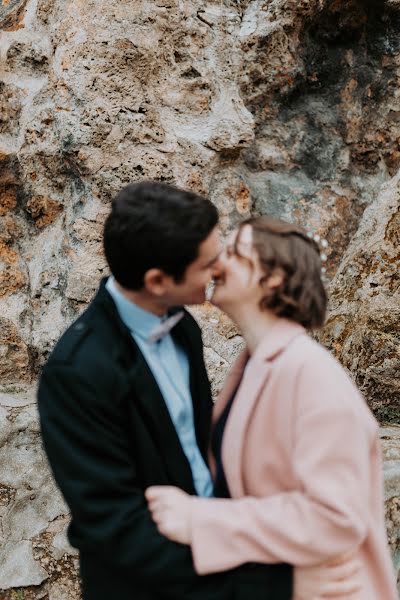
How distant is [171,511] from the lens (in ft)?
4.95

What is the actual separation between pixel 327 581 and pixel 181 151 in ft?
7.80

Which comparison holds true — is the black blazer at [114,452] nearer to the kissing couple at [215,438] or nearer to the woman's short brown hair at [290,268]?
the kissing couple at [215,438]

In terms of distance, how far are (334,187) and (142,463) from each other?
8.88 feet

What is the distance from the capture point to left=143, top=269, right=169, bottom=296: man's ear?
1.57m

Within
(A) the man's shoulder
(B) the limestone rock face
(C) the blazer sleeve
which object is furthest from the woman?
(B) the limestone rock face

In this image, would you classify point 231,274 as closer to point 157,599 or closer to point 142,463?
point 142,463

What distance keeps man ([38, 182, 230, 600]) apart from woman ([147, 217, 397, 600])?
0.07 m

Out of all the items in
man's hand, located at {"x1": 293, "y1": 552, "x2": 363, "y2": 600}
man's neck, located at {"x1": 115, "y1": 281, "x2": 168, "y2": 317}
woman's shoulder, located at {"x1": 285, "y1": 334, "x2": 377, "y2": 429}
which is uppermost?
woman's shoulder, located at {"x1": 285, "y1": 334, "x2": 377, "y2": 429}

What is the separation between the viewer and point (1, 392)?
3336mm

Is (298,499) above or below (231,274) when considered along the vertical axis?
below

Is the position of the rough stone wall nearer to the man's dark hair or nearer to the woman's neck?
the woman's neck

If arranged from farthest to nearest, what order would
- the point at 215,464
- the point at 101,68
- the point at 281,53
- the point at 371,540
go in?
the point at 281,53, the point at 101,68, the point at 215,464, the point at 371,540

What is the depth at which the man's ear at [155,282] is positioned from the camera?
1.57 meters

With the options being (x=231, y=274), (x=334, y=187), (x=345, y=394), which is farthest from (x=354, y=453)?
(x=334, y=187)
